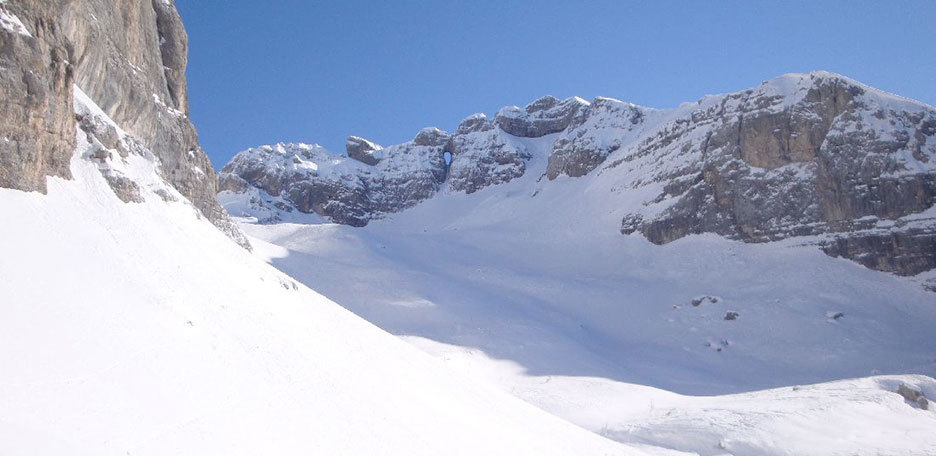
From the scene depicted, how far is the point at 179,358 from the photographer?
32.6ft

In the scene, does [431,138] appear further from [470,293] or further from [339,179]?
[470,293]

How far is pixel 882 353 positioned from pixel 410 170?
102183mm

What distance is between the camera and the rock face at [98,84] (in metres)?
11.4

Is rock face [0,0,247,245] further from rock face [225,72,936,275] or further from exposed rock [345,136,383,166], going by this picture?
exposed rock [345,136,383,166]

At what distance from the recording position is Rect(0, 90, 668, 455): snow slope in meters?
7.78

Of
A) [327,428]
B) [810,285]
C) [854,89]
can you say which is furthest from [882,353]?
[327,428]

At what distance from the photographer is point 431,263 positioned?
53.9m

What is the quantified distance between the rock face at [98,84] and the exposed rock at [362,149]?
10762cm

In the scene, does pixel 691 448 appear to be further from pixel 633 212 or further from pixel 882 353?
pixel 633 212

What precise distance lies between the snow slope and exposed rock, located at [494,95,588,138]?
381 ft

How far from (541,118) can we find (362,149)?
43.4m

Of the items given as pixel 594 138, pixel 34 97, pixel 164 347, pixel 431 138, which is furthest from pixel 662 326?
pixel 431 138

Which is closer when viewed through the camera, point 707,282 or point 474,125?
point 707,282

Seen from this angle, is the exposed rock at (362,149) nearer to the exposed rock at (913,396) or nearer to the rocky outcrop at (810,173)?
the rocky outcrop at (810,173)
